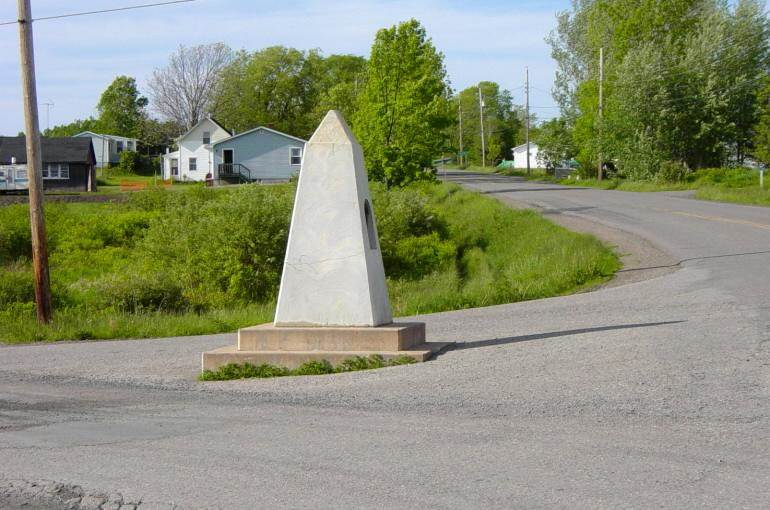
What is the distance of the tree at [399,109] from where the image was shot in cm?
4375

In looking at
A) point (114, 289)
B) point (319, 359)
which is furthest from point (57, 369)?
point (114, 289)

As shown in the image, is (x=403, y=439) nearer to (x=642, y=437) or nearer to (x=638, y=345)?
(x=642, y=437)

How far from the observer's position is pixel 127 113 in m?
145

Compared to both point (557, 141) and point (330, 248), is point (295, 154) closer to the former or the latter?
point (557, 141)

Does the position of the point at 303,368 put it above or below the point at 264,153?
below

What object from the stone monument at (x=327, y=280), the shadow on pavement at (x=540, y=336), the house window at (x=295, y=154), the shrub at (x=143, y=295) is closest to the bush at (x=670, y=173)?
the house window at (x=295, y=154)

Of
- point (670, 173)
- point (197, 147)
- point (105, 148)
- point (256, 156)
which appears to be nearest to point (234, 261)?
point (670, 173)

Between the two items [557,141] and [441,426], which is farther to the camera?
[557,141]

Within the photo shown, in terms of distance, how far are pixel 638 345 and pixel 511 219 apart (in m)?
23.2

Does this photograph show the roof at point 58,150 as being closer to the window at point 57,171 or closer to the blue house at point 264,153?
the window at point 57,171

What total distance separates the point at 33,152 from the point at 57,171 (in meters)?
65.6

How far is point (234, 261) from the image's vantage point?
2905cm

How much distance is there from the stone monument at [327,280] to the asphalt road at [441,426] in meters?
0.65

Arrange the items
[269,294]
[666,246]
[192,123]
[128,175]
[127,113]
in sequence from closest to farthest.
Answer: [666,246], [269,294], [128,175], [192,123], [127,113]
